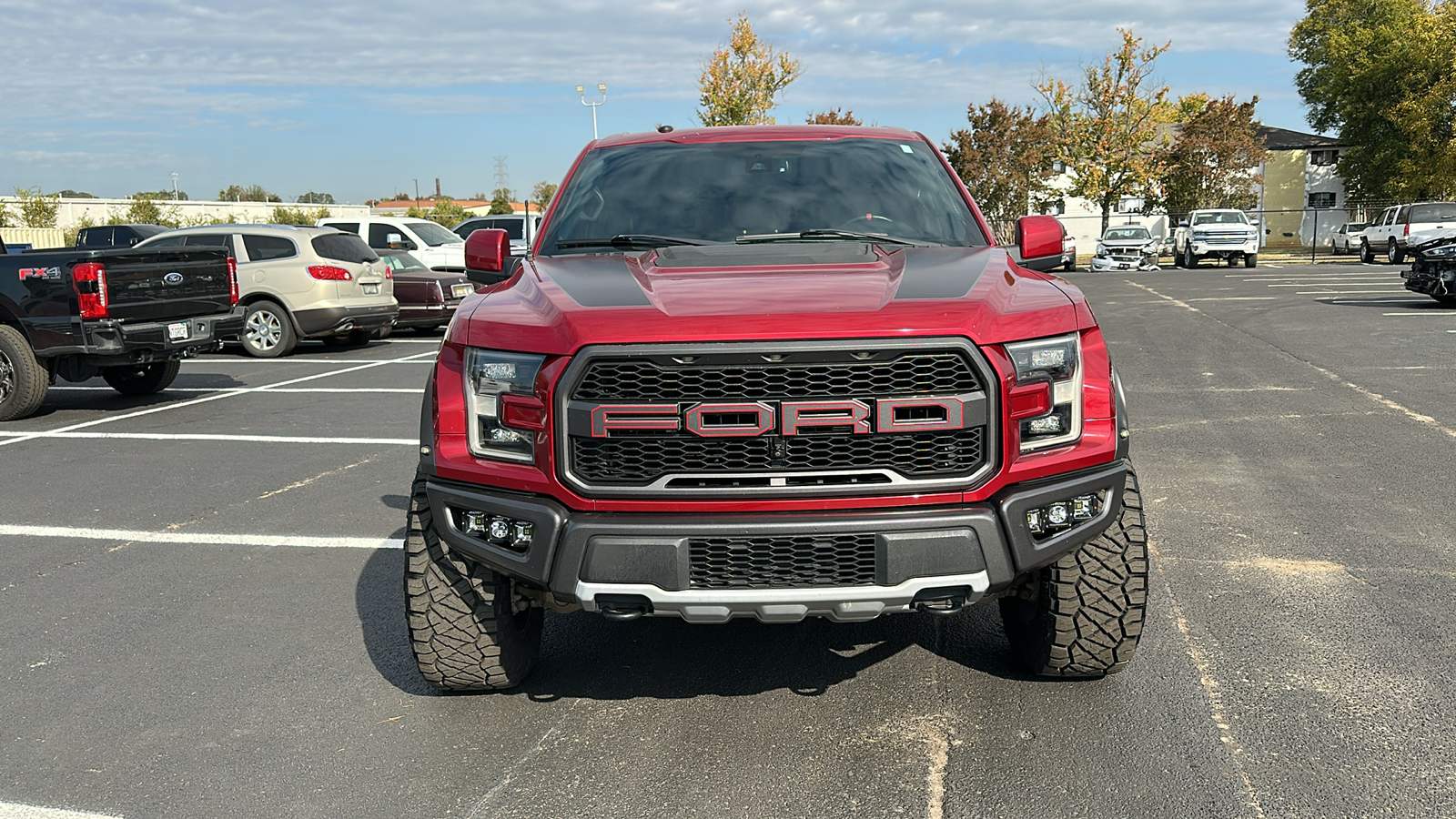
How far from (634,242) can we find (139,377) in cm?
925

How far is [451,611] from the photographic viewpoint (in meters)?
3.60

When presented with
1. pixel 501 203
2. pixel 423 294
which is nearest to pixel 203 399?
pixel 423 294

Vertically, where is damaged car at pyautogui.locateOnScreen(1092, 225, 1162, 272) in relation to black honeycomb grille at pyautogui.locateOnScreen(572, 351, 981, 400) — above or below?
below

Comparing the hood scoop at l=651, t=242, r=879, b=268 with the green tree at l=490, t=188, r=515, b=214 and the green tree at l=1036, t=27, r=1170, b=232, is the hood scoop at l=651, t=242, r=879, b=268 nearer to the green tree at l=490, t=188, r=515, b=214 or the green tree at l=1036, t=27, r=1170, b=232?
the green tree at l=1036, t=27, r=1170, b=232

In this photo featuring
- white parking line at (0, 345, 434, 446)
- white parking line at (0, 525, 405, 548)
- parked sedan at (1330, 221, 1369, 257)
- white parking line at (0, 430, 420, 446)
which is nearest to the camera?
white parking line at (0, 525, 405, 548)

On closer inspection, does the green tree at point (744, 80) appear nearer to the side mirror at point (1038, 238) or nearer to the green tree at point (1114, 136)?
the green tree at point (1114, 136)

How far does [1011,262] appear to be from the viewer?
409cm

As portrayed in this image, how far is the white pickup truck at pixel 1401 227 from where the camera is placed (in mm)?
32844

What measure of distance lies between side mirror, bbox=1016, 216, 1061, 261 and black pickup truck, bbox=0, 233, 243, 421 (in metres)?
8.26

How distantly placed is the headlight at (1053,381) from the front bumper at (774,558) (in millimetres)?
146

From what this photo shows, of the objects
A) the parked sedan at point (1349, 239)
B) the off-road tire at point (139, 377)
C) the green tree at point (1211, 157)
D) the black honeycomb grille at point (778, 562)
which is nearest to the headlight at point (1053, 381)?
the black honeycomb grille at point (778, 562)

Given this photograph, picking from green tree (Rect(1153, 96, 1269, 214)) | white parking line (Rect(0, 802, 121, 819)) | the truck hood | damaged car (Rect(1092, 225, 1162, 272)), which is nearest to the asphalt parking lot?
white parking line (Rect(0, 802, 121, 819))

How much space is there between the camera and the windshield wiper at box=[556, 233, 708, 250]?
430cm

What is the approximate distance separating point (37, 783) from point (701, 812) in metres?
1.91
